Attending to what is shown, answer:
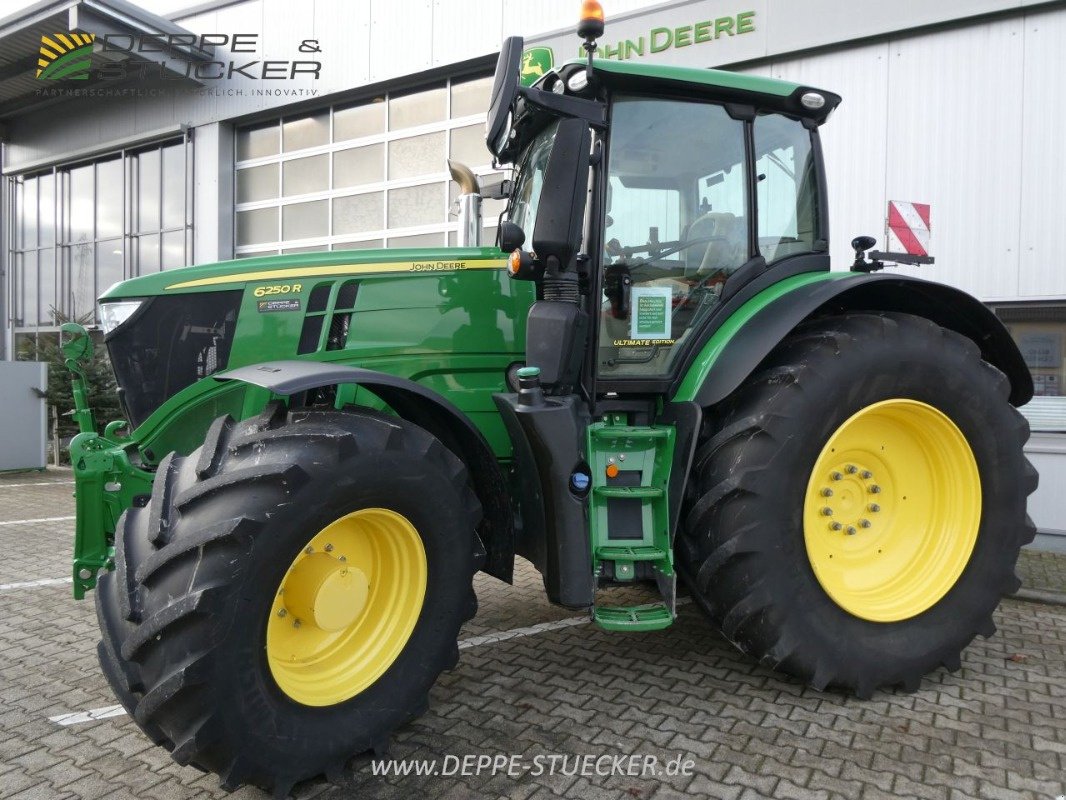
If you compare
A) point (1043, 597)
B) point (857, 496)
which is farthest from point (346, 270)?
point (1043, 597)

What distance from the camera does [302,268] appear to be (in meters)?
3.09

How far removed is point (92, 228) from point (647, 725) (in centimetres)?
1437

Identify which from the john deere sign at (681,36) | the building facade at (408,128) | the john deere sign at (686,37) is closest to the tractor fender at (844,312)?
the building facade at (408,128)

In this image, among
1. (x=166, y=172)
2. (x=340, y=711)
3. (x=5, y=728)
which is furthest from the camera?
(x=166, y=172)

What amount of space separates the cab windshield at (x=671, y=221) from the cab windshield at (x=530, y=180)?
0.31m

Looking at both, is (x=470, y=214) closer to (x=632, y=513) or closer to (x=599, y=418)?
(x=599, y=418)

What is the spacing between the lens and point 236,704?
6.75 feet

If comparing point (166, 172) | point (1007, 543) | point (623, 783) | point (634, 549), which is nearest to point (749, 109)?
point (634, 549)

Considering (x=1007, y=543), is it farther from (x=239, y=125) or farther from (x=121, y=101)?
(x=121, y=101)

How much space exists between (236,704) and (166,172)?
12134 mm

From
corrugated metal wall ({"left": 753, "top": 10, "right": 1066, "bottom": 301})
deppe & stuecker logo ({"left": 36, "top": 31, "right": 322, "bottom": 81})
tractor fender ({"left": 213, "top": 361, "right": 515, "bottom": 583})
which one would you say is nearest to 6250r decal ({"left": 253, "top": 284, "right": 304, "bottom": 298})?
tractor fender ({"left": 213, "top": 361, "right": 515, "bottom": 583})

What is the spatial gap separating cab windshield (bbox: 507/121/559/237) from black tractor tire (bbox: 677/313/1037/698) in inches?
45.7

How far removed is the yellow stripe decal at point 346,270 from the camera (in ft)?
10.1

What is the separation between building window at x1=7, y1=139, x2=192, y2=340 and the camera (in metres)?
12.1
